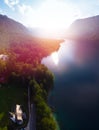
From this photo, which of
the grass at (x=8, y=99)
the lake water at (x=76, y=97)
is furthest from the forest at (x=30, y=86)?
the lake water at (x=76, y=97)

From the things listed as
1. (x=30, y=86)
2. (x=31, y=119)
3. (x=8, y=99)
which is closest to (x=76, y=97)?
(x=30, y=86)

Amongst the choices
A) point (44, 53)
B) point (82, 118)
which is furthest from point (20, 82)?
point (44, 53)

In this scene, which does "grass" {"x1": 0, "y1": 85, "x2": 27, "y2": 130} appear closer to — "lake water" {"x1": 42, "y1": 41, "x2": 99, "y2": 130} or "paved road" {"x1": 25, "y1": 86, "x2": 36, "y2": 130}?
"paved road" {"x1": 25, "y1": 86, "x2": 36, "y2": 130}

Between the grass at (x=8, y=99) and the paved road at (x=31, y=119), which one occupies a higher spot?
the grass at (x=8, y=99)

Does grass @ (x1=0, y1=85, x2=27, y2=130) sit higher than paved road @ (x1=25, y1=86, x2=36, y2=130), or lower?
higher

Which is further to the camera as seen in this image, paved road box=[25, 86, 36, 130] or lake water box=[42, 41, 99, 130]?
lake water box=[42, 41, 99, 130]

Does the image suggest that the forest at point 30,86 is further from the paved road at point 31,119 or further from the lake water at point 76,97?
the lake water at point 76,97

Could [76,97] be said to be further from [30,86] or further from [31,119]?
[31,119]

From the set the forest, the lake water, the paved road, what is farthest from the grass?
the lake water
